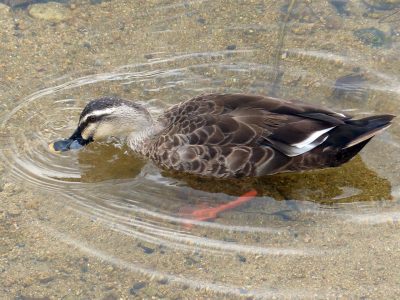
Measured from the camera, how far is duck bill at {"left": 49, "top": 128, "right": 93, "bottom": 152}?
719 cm

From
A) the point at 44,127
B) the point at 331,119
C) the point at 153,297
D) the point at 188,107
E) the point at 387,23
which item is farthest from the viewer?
the point at 387,23

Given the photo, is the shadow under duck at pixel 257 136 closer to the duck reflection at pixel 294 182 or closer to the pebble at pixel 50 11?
the duck reflection at pixel 294 182

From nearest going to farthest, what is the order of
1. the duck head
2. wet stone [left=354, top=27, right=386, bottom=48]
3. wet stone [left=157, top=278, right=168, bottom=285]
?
wet stone [left=157, top=278, right=168, bottom=285]
the duck head
wet stone [left=354, top=27, right=386, bottom=48]

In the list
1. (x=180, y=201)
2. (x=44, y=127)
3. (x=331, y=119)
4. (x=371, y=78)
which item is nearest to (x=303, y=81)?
(x=371, y=78)

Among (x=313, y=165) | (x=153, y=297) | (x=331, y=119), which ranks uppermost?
(x=331, y=119)

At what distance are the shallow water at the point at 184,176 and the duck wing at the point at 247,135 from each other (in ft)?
1.02

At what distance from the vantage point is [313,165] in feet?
22.4

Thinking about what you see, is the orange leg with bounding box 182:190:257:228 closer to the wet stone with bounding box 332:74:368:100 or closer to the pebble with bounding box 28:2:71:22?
the wet stone with bounding box 332:74:368:100

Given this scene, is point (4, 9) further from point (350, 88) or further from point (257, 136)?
point (350, 88)

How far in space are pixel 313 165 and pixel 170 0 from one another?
3.71 m

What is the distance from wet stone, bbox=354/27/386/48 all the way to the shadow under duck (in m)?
2.19

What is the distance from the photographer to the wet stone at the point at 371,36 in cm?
857

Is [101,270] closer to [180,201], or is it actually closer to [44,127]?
[180,201]

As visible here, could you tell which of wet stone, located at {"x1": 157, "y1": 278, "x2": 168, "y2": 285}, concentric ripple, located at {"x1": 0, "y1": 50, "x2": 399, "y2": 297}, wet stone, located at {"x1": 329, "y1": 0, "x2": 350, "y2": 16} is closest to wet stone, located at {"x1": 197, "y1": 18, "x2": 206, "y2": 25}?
concentric ripple, located at {"x1": 0, "y1": 50, "x2": 399, "y2": 297}
